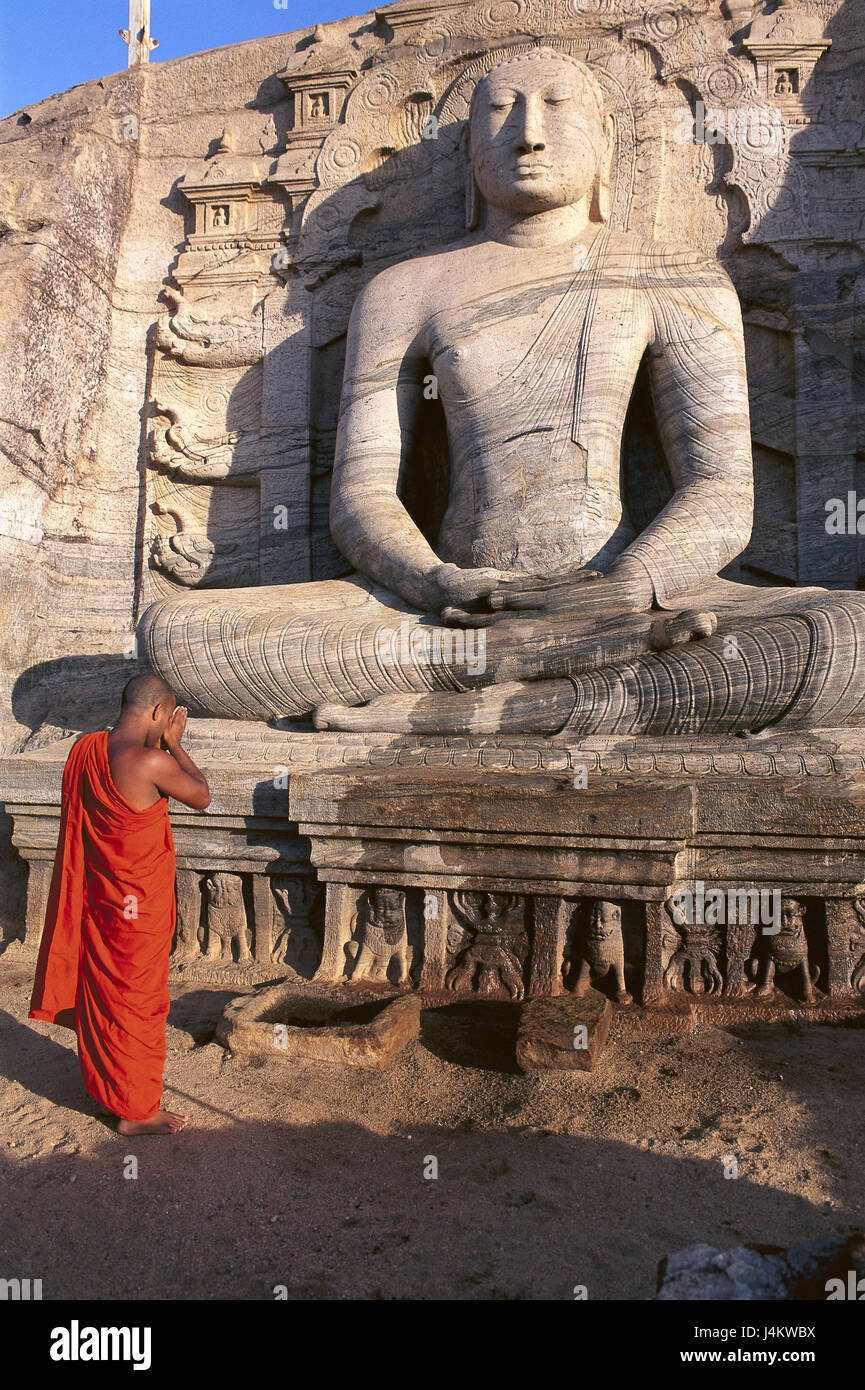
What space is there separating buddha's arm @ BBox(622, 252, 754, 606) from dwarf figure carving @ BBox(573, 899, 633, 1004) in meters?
1.87

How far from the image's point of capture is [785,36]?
6.30 m

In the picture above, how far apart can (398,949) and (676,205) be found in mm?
5368

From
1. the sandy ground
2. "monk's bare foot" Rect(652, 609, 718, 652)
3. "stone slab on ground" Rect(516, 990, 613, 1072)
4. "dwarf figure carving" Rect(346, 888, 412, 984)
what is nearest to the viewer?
the sandy ground

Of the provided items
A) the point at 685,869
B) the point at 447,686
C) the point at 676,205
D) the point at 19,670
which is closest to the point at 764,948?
the point at 685,869

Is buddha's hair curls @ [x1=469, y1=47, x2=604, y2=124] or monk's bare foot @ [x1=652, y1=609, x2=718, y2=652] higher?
buddha's hair curls @ [x1=469, y1=47, x2=604, y2=124]

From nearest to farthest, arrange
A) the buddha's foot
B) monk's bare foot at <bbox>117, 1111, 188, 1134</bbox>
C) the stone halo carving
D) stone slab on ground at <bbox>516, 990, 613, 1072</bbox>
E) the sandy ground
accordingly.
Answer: the sandy ground → monk's bare foot at <bbox>117, 1111, 188, 1134</bbox> → stone slab on ground at <bbox>516, 990, 613, 1072</bbox> → the buddha's foot → the stone halo carving

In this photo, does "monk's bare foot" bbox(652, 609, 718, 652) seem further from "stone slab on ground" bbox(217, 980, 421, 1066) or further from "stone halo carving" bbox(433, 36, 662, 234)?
A: "stone halo carving" bbox(433, 36, 662, 234)

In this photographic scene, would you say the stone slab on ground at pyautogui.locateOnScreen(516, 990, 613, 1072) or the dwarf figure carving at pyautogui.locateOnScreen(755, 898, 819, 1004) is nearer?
the stone slab on ground at pyautogui.locateOnScreen(516, 990, 613, 1072)

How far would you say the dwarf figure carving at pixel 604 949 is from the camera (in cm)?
362

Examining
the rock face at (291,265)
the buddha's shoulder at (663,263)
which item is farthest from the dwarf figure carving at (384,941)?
the buddha's shoulder at (663,263)

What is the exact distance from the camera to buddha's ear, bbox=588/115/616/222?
20.3ft

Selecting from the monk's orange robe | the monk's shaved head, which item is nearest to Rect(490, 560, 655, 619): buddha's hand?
the monk's shaved head

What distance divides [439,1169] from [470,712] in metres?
2.17

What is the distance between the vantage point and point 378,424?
19.8ft
